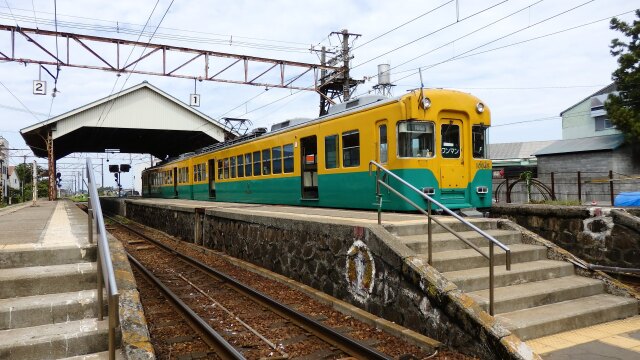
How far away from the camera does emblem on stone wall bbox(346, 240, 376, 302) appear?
6180 millimetres

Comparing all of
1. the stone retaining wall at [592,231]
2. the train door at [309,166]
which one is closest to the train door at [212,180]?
the train door at [309,166]

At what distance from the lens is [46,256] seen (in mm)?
4598

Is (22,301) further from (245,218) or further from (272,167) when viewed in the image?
(272,167)

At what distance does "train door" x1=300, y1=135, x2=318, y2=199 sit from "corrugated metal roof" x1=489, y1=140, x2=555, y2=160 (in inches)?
1244

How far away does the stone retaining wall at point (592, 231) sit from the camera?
7.61 m

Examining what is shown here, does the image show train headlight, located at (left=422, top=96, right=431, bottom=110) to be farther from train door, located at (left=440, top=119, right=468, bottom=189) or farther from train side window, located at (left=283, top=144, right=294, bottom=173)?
train side window, located at (left=283, top=144, right=294, bottom=173)

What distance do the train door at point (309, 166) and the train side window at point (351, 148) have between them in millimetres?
1292

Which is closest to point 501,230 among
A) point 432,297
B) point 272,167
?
point 432,297

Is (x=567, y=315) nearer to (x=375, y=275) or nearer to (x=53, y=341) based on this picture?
(x=375, y=275)

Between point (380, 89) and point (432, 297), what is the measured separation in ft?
67.9

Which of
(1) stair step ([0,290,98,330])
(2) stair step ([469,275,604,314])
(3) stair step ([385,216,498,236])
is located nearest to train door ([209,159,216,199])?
(3) stair step ([385,216,498,236])

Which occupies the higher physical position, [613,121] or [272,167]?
[613,121]

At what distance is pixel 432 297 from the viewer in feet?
16.6

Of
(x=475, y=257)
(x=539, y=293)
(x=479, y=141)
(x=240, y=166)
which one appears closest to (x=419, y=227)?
(x=475, y=257)
